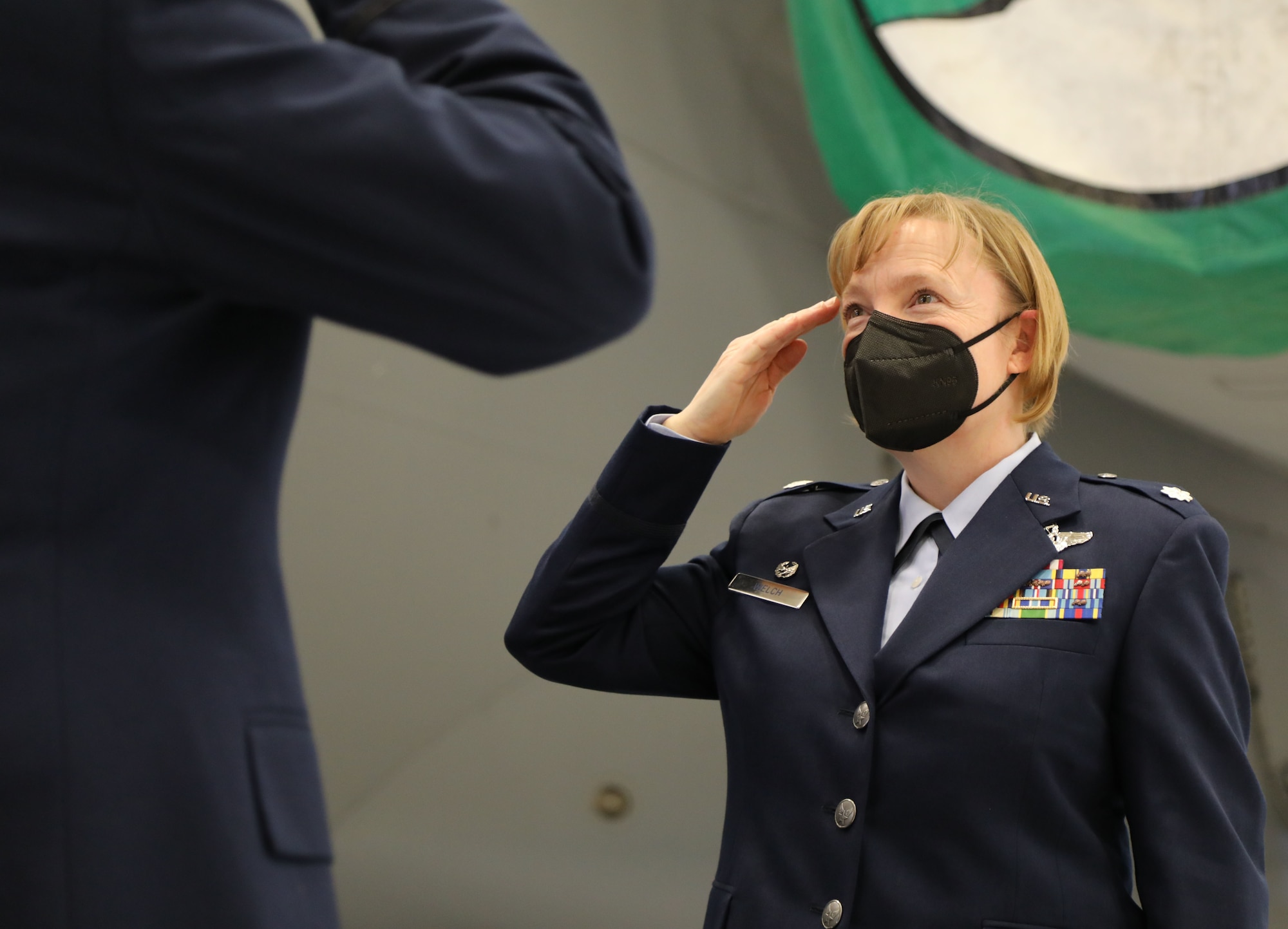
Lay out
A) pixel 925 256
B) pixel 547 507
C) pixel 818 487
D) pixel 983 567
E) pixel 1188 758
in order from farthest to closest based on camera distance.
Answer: pixel 547 507, pixel 818 487, pixel 925 256, pixel 983 567, pixel 1188 758

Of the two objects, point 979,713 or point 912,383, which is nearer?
point 979,713

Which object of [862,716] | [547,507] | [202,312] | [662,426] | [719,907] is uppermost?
[202,312]

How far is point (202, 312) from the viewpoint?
24.8 inches

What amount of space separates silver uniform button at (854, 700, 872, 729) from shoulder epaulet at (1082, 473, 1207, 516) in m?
0.32

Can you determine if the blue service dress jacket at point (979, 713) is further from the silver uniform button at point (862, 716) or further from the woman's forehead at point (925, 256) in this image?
the woman's forehead at point (925, 256)

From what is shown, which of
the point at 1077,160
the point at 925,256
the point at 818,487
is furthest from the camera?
the point at 1077,160

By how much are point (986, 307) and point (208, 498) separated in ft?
2.92

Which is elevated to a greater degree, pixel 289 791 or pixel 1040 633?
→ pixel 289 791

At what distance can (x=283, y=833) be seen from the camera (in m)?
0.62

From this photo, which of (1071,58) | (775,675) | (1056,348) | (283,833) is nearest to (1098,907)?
(775,675)

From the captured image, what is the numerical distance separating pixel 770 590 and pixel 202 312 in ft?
2.54

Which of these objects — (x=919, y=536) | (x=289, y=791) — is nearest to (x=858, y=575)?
(x=919, y=536)

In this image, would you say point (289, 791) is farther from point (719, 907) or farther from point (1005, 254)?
point (1005, 254)

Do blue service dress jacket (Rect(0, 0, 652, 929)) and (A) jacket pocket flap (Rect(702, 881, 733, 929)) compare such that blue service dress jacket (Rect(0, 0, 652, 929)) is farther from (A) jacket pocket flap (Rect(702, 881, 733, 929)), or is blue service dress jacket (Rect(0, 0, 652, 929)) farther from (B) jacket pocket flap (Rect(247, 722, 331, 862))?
(A) jacket pocket flap (Rect(702, 881, 733, 929))
